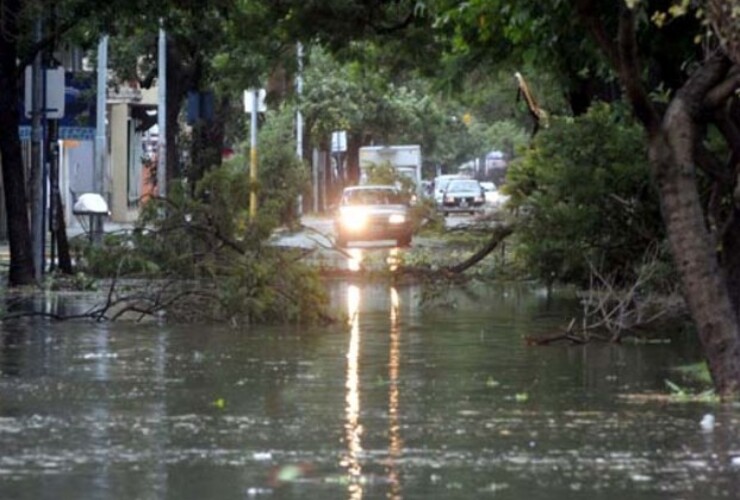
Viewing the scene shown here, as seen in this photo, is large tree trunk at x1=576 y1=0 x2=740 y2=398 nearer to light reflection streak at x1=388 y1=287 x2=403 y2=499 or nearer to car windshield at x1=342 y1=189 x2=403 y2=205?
light reflection streak at x1=388 y1=287 x2=403 y2=499

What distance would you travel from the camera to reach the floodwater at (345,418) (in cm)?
1027

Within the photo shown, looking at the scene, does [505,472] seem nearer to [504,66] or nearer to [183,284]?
[183,284]

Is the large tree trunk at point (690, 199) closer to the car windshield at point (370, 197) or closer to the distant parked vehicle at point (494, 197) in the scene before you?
the distant parked vehicle at point (494, 197)

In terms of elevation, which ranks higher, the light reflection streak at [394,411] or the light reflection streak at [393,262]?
the light reflection streak at [393,262]

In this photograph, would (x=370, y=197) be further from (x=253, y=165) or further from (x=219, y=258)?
(x=219, y=258)

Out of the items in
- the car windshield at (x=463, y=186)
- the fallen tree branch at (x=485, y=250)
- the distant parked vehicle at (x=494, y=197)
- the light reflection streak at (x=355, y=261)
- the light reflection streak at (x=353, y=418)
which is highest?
the car windshield at (x=463, y=186)

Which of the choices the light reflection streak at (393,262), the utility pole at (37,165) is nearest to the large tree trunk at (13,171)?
the utility pole at (37,165)

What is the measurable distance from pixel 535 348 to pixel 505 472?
7.93m

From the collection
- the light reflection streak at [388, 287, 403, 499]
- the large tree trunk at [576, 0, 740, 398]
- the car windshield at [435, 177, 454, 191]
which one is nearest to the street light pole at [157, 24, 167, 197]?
the light reflection streak at [388, 287, 403, 499]

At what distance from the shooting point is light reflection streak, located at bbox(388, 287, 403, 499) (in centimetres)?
1034

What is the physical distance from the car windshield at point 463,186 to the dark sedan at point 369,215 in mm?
30880

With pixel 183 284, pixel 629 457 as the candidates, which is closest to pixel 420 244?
pixel 183 284

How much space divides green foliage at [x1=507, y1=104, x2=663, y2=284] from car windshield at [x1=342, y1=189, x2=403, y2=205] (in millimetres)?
18433

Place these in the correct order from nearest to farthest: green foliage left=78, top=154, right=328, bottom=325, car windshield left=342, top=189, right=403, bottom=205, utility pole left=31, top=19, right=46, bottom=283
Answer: green foliage left=78, top=154, right=328, bottom=325 < utility pole left=31, top=19, right=46, bottom=283 < car windshield left=342, top=189, right=403, bottom=205
